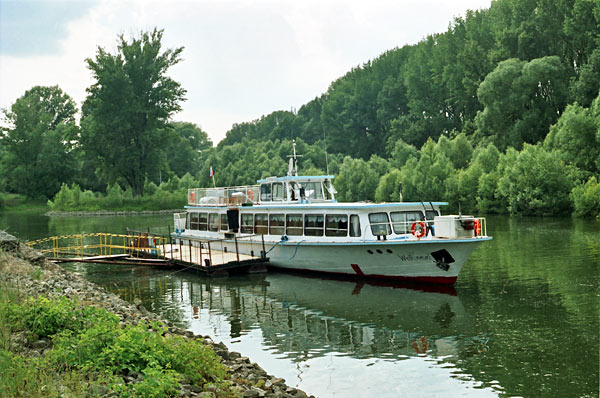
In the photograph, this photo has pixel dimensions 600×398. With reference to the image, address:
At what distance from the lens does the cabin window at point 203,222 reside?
120 feet

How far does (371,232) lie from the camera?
25.9m

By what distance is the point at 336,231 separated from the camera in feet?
90.0

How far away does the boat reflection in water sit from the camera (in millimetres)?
14117

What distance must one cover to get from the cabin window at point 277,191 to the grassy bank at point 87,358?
19.0 meters

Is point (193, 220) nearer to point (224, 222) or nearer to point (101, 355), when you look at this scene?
point (224, 222)

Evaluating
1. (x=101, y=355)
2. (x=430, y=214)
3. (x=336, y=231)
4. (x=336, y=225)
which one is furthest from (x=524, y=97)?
(x=101, y=355)

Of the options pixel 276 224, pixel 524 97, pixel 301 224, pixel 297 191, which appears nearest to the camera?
pixel 301 224

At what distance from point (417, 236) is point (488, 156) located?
153 feet

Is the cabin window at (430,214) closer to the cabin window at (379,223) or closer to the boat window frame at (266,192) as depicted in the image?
the cabin window at (379,223)

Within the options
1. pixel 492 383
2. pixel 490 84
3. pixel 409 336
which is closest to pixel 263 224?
pixel 409 336

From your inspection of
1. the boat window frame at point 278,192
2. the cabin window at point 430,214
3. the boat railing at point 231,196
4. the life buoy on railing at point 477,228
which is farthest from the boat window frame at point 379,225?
the boat railing at point 231,196

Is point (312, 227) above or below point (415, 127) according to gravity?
below

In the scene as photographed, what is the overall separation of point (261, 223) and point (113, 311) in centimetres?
1547

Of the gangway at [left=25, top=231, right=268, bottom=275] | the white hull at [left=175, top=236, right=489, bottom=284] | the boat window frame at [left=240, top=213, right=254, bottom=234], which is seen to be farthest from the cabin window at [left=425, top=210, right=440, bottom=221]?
the boat window frame at [left=240, top=213, right=254, bottom=234]
